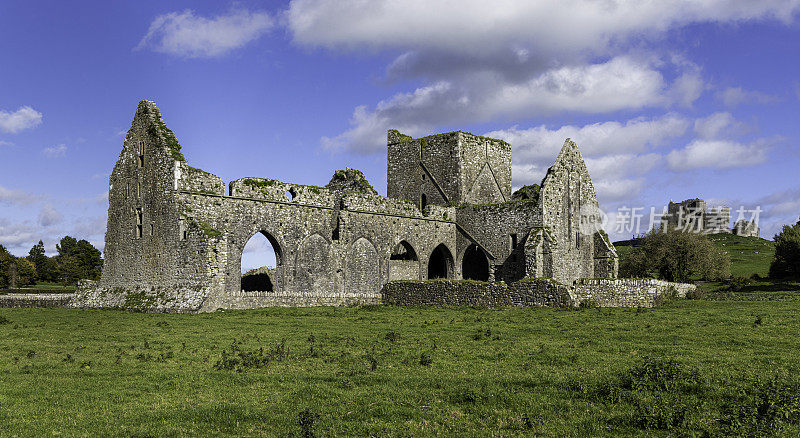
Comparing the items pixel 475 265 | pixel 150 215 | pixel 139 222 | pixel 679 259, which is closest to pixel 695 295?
pixel 475 265

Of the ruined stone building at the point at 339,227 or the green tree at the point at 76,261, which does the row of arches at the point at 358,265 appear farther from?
the green tree at the point at 76,261

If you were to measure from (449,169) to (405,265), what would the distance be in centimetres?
968

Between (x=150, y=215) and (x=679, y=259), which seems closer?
(x=150, y=215)

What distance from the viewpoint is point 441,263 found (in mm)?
49562

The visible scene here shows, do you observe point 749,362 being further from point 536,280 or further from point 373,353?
point 536,280

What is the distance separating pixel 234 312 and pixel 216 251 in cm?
368

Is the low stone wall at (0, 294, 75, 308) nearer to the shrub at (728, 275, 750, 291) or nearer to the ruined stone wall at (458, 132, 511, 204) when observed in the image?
the ruined stone wall at (458, 132, 511, 204)

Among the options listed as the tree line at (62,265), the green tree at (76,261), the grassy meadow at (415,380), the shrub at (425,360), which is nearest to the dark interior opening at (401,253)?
the grassy meadow at (415,380)

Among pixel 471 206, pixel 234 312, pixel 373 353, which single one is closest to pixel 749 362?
pixel 373 353

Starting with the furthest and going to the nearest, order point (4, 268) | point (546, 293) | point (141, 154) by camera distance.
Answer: point (4, 268), point (141, 154), point (546, 293)

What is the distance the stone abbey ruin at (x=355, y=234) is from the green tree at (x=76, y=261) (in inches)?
1798

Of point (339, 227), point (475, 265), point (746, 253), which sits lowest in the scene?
point (475, 265)

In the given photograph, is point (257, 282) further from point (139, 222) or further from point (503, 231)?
point (503, 231)

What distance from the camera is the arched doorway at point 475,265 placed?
156 feet
